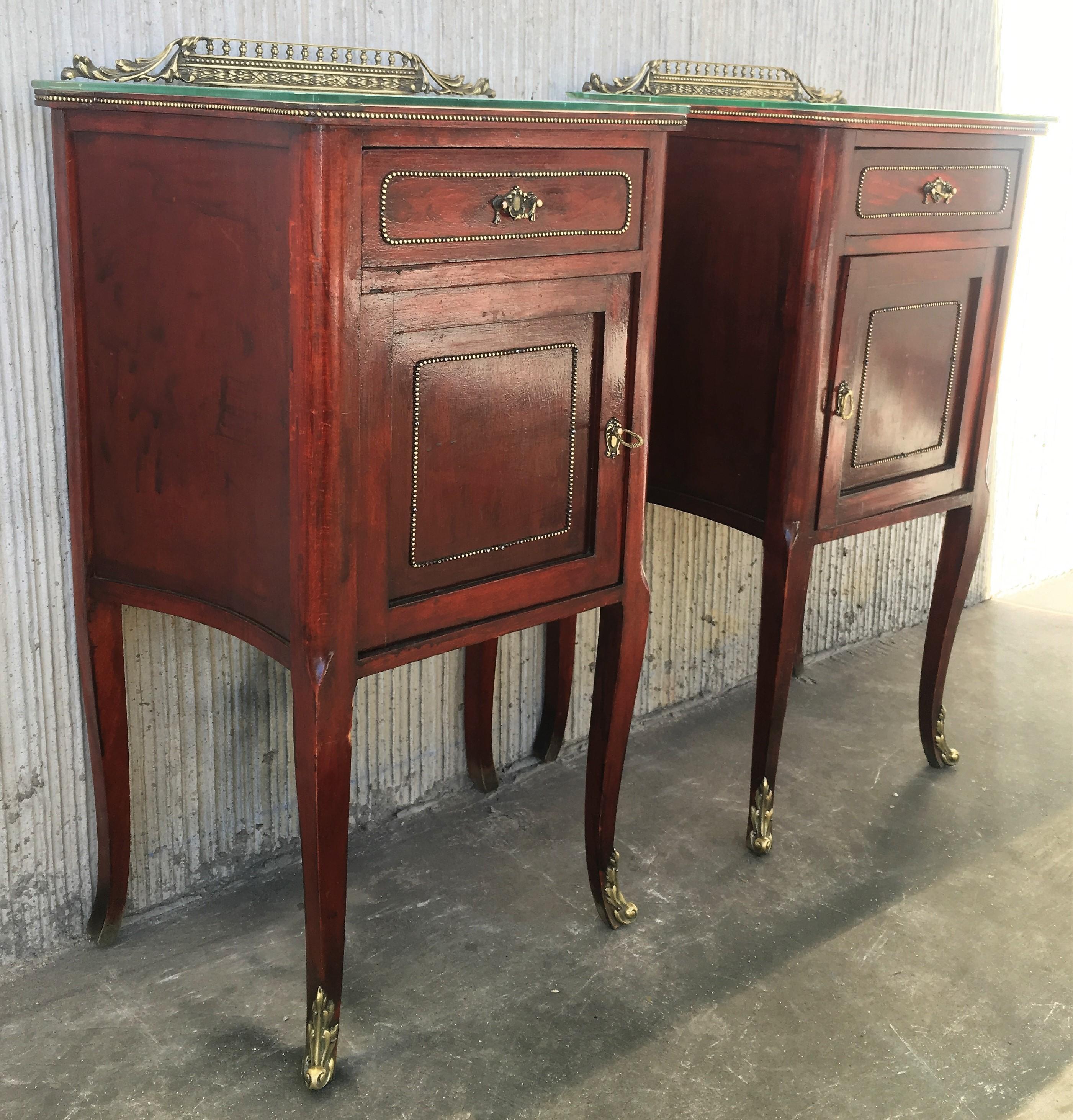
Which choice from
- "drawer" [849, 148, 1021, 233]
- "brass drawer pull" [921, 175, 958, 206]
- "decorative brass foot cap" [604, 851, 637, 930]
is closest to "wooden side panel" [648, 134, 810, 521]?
"drawer" [849, 148, 1021, 233]

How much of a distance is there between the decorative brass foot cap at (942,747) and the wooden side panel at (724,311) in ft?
2.10

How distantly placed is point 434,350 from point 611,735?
62cm

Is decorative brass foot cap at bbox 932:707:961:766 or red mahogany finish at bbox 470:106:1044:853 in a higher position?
red mahogany finish at bbox 470:106:1044:853

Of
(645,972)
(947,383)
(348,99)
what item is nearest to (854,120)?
(947,383)

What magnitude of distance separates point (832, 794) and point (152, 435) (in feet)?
4.25

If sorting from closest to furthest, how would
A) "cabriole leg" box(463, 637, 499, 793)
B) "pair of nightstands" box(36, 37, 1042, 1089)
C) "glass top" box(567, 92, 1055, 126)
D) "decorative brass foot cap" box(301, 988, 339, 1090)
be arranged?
"pair of nightstands" box(36, 37, 1042, 1089) < "decorative brass foot cap" box(301, 988, 339, 1090) < "glass top" box(567, 92, 1055, 126) < "cabriole leg" box(463, 637, 499, 793)

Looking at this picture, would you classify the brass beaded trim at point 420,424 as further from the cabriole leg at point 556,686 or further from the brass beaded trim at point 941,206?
the cabriole leg at point 556,686

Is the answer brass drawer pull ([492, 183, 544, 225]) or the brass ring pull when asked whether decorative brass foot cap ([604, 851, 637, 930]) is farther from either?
brass drawer pull ([492, 183, 544, 225])

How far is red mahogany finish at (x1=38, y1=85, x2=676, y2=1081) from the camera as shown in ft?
4.15

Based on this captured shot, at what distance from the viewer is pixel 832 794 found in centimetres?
220

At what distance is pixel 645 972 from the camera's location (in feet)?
5.59

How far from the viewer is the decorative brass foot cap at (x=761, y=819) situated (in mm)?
1983

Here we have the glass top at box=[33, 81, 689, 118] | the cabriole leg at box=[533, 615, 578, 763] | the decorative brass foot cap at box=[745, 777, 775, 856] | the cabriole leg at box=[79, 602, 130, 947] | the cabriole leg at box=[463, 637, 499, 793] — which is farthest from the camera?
the cabriole leg at box=[533, 615, 578, 763]

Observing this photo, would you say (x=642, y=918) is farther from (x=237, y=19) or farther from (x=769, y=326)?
(x=237, y=19)
